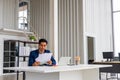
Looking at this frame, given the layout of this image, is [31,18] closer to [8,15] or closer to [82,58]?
[8,15]

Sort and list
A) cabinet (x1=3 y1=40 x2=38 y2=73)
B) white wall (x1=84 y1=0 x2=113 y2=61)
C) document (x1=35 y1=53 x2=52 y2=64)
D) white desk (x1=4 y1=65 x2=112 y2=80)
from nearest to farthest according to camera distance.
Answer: white desk (x1=4 y1=65 x2=112 y2=80), document (x1=35 y1=53 x2=52 y2=64), cabinet (x1=3 y1=40 x2=38 y2=73), white wall (x1=84 y1=0 x2=113 y2=61)

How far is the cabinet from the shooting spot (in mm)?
7930

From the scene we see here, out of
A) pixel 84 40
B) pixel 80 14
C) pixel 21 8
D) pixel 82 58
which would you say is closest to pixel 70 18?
pixel 80 14

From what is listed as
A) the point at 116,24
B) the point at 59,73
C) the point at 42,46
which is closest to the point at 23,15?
the point at 116,24

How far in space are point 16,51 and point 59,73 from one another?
5.53 metres

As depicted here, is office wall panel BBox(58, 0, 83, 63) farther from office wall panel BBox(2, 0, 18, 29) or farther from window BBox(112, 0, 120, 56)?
window BBox(112, 0, 120, 56)

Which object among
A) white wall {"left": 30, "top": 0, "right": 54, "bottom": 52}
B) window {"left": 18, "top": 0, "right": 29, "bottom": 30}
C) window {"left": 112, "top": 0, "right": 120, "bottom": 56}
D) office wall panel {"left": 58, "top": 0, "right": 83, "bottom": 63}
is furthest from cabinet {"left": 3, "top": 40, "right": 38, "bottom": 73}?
window {"left": 112, "top": 0, "right": 120, "bottom": 56}

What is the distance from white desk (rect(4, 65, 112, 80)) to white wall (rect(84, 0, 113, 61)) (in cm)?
462

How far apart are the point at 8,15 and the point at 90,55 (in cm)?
402

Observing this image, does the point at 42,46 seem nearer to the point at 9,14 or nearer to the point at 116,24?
the point at 9,14

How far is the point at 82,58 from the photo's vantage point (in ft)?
27.5

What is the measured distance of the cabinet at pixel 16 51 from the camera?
793cm

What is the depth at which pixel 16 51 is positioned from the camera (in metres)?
8.11

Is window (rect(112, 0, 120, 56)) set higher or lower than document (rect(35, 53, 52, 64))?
higher
